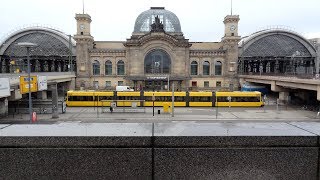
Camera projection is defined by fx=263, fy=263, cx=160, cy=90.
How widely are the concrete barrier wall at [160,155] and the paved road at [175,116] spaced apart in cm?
2939

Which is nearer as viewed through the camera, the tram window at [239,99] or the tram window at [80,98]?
the tram window at [239,99]

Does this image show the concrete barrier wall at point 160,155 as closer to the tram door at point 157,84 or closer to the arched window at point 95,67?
the tram door at point 157,84

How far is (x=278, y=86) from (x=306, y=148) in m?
52.3

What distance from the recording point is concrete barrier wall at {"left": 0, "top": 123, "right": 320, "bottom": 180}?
3848mm

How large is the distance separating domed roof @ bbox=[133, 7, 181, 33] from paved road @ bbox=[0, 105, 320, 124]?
45.1 m

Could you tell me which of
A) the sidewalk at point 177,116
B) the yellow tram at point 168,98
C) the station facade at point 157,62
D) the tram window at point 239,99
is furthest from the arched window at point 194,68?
the sidewalk at point 177,116

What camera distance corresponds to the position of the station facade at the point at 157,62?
68250 mm

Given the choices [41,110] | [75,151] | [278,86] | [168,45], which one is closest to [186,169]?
[75,151]

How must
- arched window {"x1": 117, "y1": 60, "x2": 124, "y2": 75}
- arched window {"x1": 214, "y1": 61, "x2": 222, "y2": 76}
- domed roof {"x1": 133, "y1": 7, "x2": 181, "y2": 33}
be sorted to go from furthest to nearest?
domed roof {"x1": 133, "y1": 7, "x2": 181, "y2": 33}
arched window {"x1": 214, "y1": 61, "x2": 222, "y2": 76}
arched window {"x1": 117, "y1": 60, "x2": 124, "y2": 75}

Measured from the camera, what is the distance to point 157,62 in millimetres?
69188

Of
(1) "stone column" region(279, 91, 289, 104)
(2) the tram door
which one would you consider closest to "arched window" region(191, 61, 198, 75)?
(2) the tram door

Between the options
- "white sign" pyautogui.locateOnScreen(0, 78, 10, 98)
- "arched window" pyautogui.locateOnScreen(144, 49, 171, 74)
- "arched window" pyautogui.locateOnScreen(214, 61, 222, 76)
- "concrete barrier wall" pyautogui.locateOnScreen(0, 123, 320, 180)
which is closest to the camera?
"concrete barrier wall" pyautogui.locateOnScreen(0, 123, 320, 180)

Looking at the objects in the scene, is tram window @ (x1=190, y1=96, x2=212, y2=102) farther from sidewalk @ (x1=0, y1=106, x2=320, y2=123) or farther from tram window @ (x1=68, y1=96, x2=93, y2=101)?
tram window @ (x1=68, y1=96, x2=93, y2=101)

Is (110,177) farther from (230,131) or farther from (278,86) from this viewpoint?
(278,86)
